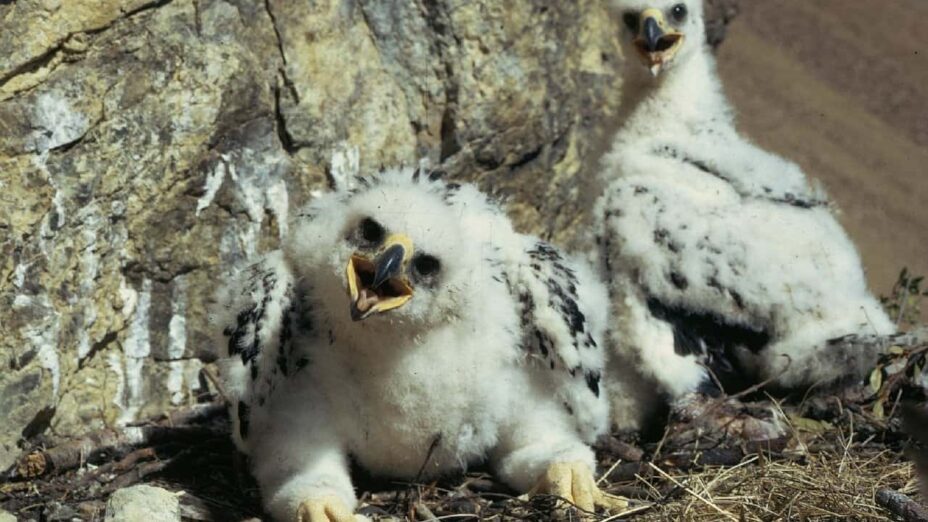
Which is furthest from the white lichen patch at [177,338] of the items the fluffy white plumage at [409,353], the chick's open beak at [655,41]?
the chick's open beak at [655,41]

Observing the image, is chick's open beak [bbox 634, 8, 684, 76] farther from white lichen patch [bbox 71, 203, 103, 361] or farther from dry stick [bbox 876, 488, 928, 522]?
white lichen patch [bbox 71, 203, 103, 361]

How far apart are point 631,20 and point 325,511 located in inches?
118

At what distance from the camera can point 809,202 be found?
20.4ft

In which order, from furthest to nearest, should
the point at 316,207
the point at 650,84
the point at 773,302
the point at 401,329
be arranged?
the point at 650,84, the point at 773,302, the point at 316,207, the point at 401,329

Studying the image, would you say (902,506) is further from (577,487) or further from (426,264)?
(426,264)

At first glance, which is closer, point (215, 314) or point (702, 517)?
point (702, 517)

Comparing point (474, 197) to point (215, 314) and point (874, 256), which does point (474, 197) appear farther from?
point (874, 256)

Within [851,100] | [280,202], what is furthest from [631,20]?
[851,100]

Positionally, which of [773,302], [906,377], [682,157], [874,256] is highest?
[682,157]

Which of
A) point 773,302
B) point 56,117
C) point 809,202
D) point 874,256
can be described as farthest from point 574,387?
point 874,256

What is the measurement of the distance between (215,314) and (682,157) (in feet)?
7.42

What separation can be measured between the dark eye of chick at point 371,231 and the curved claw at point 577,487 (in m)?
1.19

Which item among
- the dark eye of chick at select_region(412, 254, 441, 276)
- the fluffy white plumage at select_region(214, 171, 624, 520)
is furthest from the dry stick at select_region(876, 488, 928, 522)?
the dark eye of chick at select_region(412, 254, 441, 276)

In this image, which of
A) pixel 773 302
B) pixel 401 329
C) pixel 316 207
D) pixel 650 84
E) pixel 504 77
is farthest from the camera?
pixel 504 77
